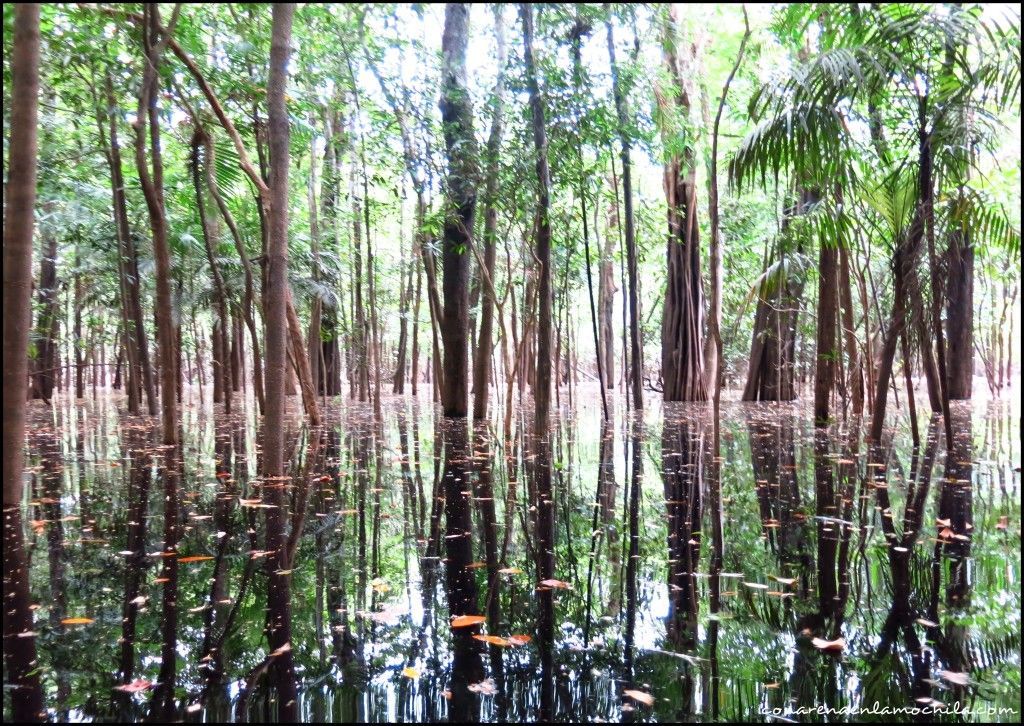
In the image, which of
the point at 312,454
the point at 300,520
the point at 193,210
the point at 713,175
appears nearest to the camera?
the point at 300,520

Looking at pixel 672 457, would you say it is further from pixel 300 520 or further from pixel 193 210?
pixel 193 210

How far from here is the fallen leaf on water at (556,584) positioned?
297 cm

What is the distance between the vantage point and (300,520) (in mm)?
4184

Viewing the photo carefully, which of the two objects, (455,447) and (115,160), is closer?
(455,447)

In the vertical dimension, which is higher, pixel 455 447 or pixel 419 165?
pixel 419 165

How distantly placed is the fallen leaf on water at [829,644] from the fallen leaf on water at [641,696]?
2.18ft

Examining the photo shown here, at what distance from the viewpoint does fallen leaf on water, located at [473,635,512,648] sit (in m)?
2.36

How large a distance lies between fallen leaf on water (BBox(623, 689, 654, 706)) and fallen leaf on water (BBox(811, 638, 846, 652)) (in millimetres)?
664

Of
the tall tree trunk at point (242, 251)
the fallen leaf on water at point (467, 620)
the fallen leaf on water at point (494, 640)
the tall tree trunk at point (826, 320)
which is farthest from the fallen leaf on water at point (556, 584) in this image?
the tall tree trunk at point (826, 320)

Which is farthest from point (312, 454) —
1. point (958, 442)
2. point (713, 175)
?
point (958, 442)

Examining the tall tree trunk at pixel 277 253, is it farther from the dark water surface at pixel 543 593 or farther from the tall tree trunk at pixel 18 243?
the tall tree trunk at pixel 18 243

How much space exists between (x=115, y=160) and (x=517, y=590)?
862cm

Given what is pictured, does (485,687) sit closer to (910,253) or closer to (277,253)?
(277,253)

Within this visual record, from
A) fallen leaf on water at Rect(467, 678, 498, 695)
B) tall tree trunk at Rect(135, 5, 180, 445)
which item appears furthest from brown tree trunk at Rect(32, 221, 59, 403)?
fallen leaf on water at Rect(467, 678, 498, 695)
